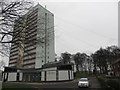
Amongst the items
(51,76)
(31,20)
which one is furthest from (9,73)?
(31,20)

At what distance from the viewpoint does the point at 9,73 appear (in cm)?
5538

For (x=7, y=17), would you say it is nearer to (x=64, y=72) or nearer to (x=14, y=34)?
(x=14, y=34)

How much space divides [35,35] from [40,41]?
634 mm

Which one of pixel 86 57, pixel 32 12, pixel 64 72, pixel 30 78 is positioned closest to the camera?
pixel 32 12

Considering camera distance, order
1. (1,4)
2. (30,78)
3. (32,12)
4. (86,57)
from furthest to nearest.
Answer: (86,57) → (30,78) → (32,12) → (1,4)

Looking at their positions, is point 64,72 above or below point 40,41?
below

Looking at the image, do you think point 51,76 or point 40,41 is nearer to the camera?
point 40,41

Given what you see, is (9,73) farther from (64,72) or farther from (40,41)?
(40,41)

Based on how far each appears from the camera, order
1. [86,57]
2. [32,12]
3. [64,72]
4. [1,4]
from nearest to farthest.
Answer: [1,4] < [32,12] < [64,72] < [86,57]

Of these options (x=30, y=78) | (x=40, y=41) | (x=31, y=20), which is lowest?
(x=30, y=78)

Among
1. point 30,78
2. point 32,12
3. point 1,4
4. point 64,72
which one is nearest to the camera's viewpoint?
point 1,4

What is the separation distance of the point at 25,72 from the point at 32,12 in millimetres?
43562

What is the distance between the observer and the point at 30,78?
55219 mm

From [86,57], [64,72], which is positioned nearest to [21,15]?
[64,72]
